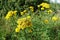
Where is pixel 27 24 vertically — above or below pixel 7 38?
above

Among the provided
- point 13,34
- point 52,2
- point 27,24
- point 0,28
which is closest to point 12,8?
point 52,2

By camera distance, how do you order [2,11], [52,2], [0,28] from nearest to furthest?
[0,28]
[2,11]
[52,2]

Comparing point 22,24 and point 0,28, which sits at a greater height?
point 22,24

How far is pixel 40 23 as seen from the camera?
5652mm

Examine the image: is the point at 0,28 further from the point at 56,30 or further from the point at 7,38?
the point at 56,30

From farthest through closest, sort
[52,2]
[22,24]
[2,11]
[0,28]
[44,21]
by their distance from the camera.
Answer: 1. [52,2]
2. [2,11]
3. [0,28]
4. [44,21]
5. [22,24]

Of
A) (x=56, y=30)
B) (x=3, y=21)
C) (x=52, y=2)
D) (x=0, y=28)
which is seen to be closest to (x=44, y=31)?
(x=56, y=30)

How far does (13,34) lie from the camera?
5871mm

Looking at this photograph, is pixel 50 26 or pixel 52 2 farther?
pixel 52 2

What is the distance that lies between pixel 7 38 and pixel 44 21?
0.87m

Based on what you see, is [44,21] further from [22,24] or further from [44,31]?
[22,24]

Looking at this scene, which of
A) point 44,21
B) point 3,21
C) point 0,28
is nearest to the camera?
point 44,21

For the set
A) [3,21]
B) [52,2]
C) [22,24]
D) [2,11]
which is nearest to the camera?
[22,24]

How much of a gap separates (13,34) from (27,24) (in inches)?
38.8
